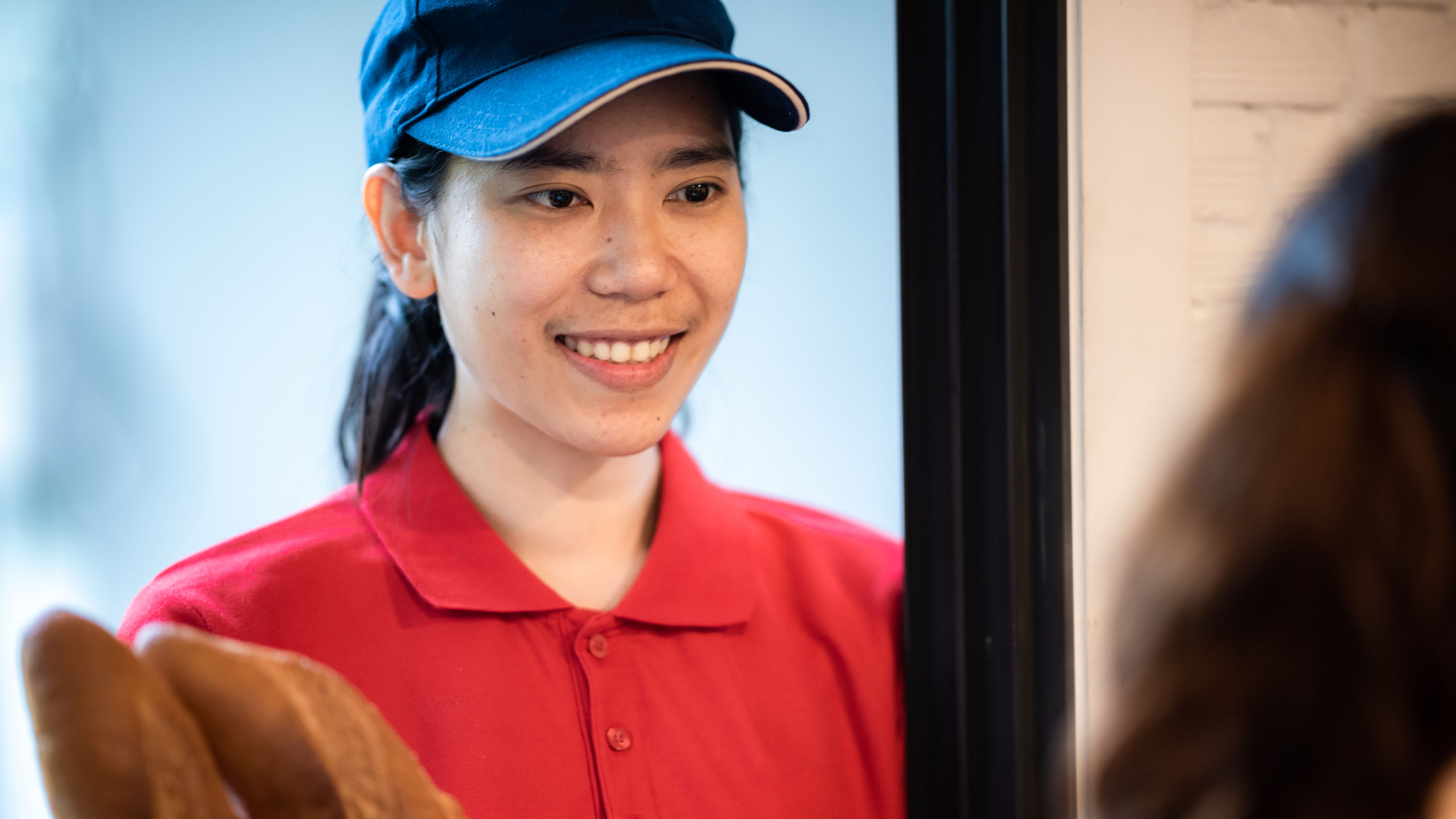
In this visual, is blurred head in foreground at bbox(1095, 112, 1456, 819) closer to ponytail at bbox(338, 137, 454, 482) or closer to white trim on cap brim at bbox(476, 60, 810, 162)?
white trim on cap brim at bbox(476, 60, 810, 162)

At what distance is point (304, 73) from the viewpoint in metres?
1.52

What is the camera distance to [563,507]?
102 cm

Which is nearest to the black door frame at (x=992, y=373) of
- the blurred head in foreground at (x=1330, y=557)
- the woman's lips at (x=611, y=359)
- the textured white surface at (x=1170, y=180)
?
the textured white surface at (x=1170, y=180)

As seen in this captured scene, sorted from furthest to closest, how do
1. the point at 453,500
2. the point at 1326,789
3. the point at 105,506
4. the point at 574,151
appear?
1. the point at 105,506
2. the point at 453,500
3. the point at 574,151
4. the point at 1326,789

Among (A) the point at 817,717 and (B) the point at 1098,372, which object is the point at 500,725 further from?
(B) the point at 1098,372

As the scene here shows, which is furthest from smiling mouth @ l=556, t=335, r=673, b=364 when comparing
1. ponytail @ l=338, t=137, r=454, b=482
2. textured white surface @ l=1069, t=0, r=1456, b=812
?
textured white surface @ l=1069, t=0, r=1456, b=812

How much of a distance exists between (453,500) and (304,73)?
855mm

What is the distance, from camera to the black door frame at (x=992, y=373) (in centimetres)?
88

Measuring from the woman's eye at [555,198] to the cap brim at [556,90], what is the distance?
0.04 m

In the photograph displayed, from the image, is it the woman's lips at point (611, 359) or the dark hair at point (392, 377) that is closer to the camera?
the woman's lips at point (611, 359)

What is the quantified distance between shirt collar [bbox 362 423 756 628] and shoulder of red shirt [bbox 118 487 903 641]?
0.03m

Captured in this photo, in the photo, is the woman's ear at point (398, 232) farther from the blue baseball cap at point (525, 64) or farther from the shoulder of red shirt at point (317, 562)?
the shoulder of red shirt at point (317, 562)

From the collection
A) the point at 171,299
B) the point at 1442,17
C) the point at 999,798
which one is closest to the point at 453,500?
the point at 999,798

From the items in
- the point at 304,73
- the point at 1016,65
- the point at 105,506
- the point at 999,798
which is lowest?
the point at 999,798
